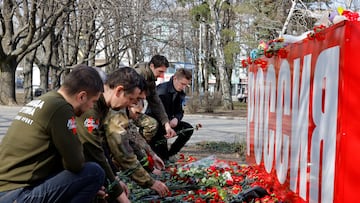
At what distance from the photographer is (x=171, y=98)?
7441 mm

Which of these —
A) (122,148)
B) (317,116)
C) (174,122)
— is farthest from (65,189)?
(174,122)

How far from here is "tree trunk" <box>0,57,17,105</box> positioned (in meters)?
25.9

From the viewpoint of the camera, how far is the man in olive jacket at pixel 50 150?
295 centimetres

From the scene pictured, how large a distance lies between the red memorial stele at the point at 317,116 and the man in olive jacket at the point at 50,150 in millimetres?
1536

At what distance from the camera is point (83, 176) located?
10.3ft

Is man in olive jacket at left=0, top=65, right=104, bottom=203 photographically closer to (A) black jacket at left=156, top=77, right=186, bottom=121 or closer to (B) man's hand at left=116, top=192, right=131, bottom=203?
(B) man's hand at left=116, top=192, right=131, bottom=203

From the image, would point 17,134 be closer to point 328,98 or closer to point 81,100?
point 81,100

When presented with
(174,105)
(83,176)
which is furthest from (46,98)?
(174,105)

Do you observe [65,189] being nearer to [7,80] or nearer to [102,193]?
[102,193]

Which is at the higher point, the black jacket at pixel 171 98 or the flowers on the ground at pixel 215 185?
the black jacket at pixel 171 98

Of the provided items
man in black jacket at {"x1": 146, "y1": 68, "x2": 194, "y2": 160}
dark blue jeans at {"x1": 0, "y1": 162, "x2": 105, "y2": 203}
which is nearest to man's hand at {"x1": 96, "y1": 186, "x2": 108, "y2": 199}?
dark blue jeans at {"x1": 0, "y1": 162, "x2": 105, "y2": 203}

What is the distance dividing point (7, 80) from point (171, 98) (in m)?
21.2

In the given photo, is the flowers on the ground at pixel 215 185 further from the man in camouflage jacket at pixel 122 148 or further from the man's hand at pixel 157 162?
the man in camouflage jacket at pixel 122 148

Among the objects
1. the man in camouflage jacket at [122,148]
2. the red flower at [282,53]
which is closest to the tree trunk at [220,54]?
the red flower at [282,53]
